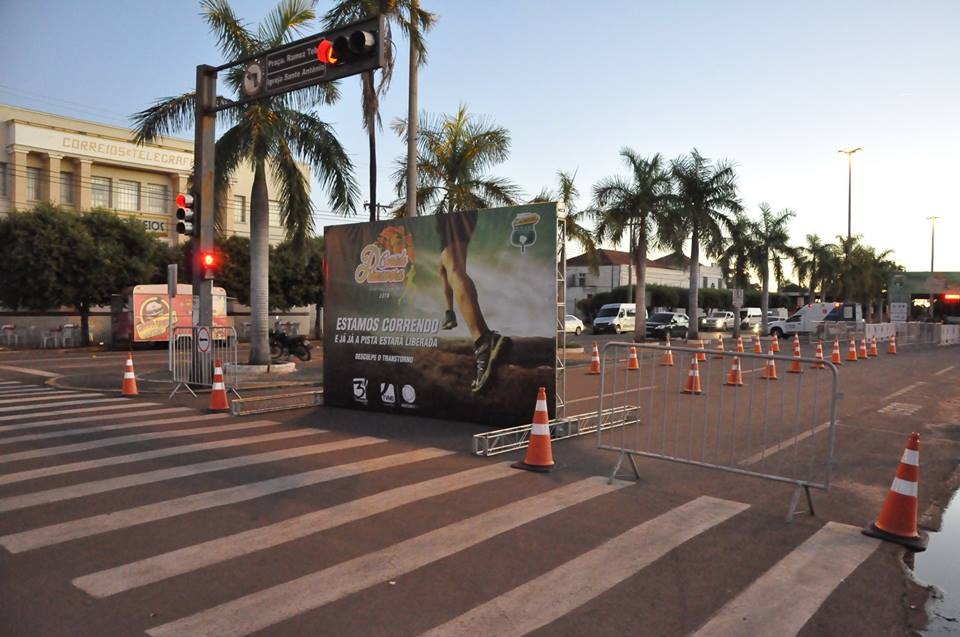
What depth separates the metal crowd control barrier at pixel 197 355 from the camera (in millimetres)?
13883

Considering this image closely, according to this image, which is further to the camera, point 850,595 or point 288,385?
point 288,385

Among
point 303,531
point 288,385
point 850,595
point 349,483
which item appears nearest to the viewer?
point 850,595

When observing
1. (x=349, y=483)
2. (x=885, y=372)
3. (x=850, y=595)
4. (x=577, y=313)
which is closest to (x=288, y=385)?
(x=349, y=483)

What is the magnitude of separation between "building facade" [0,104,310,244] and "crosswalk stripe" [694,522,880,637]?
3619 cm

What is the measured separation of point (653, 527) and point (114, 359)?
23174mm

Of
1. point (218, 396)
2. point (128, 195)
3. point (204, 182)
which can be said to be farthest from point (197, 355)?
point (128, 195)

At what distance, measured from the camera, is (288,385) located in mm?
15352

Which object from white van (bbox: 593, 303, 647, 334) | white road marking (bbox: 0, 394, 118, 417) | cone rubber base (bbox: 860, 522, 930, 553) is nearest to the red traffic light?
white road marking (bbox: 0, 394, 118, 417)

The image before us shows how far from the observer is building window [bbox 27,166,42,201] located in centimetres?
4125

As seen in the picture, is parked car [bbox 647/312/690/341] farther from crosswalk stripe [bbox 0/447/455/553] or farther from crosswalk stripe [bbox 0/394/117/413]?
crosswalk stripe [bbox 0/447/455/553]

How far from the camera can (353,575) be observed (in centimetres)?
463

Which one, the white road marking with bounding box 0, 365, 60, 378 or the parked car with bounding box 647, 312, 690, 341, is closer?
the white road marking with bounding box 0, 365, 60, 378

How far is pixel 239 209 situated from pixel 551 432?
145ft

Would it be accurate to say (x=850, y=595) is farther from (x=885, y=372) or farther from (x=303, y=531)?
(x=885, y=372)
